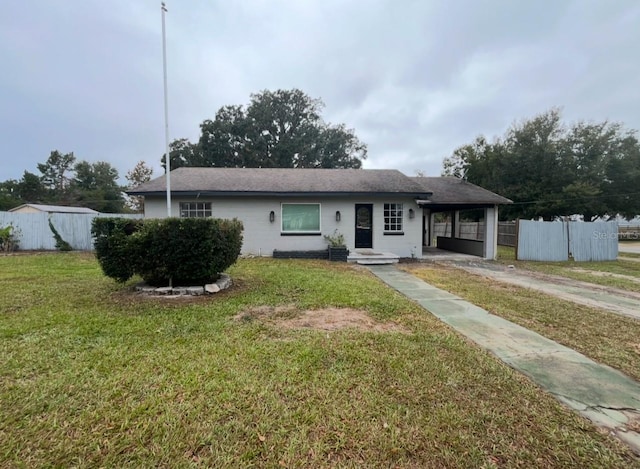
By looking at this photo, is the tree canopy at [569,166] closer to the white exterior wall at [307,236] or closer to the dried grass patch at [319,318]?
the white exterior wall at [307,236]

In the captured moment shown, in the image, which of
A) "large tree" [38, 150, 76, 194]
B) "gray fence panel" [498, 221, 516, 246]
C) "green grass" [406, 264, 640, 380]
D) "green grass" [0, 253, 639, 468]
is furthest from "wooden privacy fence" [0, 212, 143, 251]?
"large tree" [38, 150, 76, 194]

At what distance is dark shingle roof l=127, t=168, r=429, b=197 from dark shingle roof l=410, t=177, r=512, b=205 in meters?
1.15

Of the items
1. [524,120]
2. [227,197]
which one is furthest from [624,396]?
[524,120]

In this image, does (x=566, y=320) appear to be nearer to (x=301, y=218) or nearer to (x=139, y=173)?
(x=301, y=218)

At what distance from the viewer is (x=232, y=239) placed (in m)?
6.66

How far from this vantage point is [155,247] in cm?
558

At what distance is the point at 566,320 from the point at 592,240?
10.6 m

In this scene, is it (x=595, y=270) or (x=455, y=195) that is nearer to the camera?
(x=595, y=270)

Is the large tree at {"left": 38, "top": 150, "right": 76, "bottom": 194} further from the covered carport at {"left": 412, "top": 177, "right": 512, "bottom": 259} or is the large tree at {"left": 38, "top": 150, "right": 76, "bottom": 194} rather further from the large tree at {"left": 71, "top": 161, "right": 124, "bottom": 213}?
the covered carport at {"left": 412, "top": 177, "right": 512, "bottom": 259}

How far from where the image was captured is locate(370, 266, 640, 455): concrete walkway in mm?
2369

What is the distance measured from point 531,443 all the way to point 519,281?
23.8 ft

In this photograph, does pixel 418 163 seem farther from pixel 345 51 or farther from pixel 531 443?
pixel 531 443

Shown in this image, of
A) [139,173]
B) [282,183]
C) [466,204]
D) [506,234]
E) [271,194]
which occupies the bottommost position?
[506,234]

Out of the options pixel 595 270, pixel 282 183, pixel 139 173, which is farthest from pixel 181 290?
pixel 139 173
